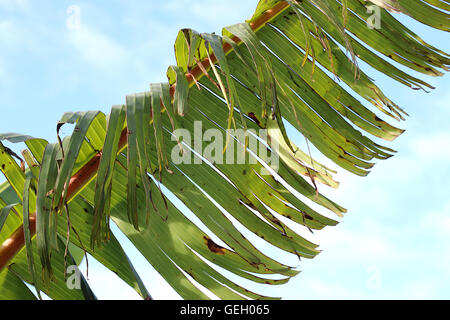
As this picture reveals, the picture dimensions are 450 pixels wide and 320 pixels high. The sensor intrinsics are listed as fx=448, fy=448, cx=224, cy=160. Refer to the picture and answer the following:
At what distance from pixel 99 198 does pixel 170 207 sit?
33 cm

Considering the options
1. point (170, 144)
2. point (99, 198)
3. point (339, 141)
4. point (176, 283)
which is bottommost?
point (176, 283)

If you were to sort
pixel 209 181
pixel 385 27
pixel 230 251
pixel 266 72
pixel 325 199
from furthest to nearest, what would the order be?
pixel 385 27 < pixel 325 199 < pixel 209 181 < pixel 230 251 < pixel 266 72

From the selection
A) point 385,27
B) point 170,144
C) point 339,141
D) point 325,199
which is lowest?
point 325,199

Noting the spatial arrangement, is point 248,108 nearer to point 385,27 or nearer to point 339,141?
point 339,141

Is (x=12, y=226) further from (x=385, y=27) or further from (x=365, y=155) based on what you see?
(x=385, y=27)

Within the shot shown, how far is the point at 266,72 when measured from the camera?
1.09 metres

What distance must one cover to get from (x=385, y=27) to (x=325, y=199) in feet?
2.40

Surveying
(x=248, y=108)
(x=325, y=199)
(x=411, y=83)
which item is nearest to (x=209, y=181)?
(x=248, y=108)

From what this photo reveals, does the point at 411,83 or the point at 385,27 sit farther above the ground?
the point at 385,27

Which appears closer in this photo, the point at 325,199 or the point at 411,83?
the point at 325,199

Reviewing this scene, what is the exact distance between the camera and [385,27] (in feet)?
5.59

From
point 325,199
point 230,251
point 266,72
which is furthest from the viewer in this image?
point 325,199

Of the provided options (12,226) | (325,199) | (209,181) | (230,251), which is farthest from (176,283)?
(325,199)

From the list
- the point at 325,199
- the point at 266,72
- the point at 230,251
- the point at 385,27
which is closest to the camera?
the point at 266,72
